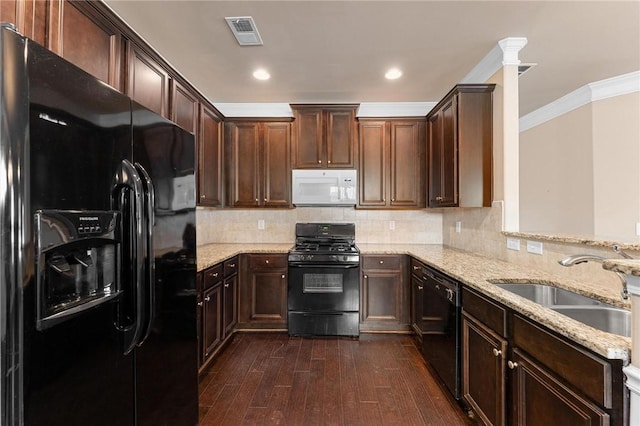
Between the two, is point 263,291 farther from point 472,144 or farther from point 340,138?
point 472,144

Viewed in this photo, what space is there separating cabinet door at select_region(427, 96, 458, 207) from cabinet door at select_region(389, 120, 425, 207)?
6.7 inches

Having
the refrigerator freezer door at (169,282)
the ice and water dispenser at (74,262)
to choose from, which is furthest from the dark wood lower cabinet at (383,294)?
the ice and water dispenser at (74,262)

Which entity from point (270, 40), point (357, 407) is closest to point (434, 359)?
point (357, 407)

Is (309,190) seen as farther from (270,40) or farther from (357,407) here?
(357,407)

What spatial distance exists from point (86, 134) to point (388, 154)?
10.2 ft

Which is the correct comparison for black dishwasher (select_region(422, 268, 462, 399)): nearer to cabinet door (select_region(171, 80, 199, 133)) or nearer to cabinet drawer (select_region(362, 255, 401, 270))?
cabinet drawer (select_region(362, 255, 401, 270))

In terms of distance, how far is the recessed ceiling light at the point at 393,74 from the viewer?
111 inches

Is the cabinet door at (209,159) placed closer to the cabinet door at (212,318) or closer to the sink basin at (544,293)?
the cabinet door at (212,318)

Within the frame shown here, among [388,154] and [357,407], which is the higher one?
[388,154]

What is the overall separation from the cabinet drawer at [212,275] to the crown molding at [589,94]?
167 inches

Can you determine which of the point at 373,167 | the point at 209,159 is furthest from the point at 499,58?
the point at 209,159

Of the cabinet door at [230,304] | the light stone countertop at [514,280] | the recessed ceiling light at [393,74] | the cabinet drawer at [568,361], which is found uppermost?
the recessed ceiling light at [393,74]

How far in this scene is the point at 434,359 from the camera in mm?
2361

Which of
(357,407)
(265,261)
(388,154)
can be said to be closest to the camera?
(357,407)
